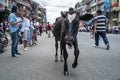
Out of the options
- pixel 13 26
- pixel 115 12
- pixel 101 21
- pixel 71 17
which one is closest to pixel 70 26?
pixel 71 17

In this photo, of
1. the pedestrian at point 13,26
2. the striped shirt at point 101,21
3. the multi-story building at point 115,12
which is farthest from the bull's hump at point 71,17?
the multi-story building at point 115,12

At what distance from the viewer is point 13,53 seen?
12336 millimetres

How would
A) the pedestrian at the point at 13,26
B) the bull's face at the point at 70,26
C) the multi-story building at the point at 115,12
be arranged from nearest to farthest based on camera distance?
the bull's face at the point at 70,26 < the pedestrian at the point at 13,26 < the multi-story building at the point at 115,12

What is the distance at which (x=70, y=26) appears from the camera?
7.69 metres

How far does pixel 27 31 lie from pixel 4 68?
268 inches

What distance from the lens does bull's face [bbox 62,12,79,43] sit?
7.68 metres

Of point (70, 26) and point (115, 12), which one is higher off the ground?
point (115, 12)

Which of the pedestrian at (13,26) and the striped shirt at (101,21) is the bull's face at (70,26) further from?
the striped shirt at (101,21)

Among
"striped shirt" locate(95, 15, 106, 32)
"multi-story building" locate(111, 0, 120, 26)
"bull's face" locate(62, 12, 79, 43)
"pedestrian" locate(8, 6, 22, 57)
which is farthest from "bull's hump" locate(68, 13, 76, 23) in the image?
"multi-story building" locate(111, 0, 120, 26)

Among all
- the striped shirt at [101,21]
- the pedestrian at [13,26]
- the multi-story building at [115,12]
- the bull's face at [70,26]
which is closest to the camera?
the bull's face at [70,26]

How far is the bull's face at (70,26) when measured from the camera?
7680mm

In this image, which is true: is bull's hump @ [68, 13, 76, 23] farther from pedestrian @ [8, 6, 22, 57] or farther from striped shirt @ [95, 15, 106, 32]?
striped shirt @ [95, 15, 106, 32]

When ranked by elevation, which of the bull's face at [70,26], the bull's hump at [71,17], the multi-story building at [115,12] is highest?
the multi-story building at [115,12]

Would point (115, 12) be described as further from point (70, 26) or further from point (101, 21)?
point (70, 26)
